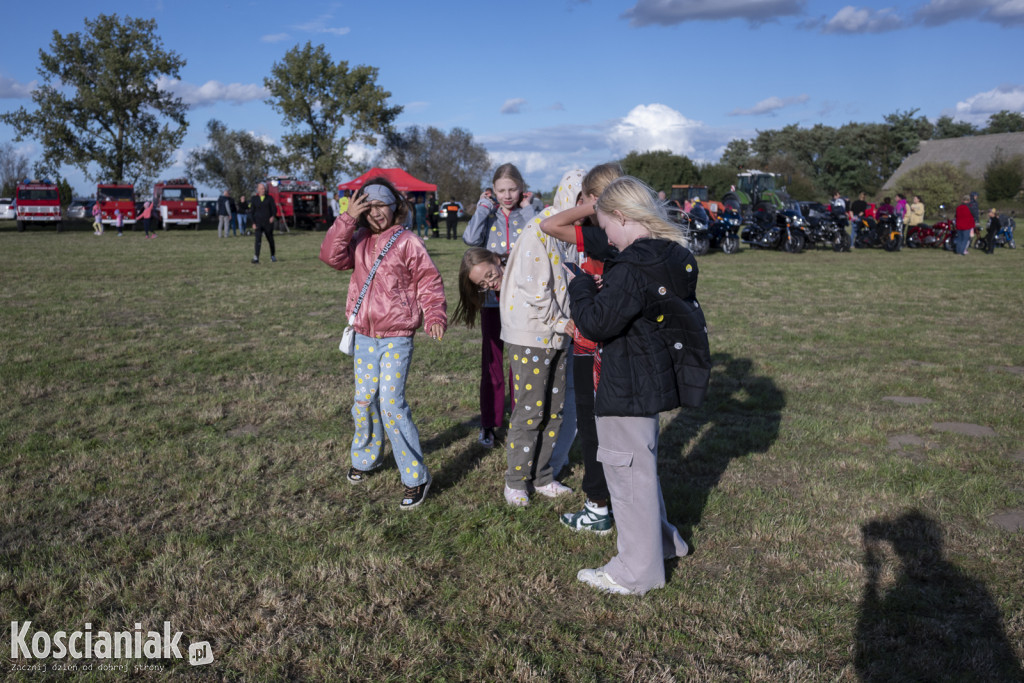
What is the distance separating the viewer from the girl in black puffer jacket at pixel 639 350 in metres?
2.84

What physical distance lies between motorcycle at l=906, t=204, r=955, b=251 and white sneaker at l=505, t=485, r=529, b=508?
2480cm

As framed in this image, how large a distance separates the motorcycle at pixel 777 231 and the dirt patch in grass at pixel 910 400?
56.6ft

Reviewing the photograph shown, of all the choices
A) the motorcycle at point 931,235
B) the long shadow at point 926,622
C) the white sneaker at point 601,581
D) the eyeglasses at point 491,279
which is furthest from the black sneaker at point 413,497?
the motorcycle at point 931,235

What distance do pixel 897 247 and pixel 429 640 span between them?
982 inches

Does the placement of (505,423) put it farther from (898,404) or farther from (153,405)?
(898,404)

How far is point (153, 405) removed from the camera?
19.1ft

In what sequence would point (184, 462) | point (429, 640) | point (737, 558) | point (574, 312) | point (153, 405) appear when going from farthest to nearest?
point (153, 405) → point (184, 462) → point (737, 558) → point (574, 312) → point (429, 640)

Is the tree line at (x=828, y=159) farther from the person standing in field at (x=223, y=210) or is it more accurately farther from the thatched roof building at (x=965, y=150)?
the person standing in field at (x=223, y=210)

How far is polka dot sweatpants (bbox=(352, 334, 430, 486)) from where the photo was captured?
12.8 feet

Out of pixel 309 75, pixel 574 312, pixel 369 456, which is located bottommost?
pixel 369 456

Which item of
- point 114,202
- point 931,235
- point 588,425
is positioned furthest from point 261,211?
point 931,235

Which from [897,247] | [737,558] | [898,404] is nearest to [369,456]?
[737,558]

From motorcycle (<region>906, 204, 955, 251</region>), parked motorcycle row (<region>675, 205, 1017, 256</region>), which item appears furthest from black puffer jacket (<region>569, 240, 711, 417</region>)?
motorcycle (<region>906, 204, 955, 251</region>)

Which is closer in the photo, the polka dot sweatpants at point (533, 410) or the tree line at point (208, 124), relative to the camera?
the polka dot sweatpants at point (533, 410)
